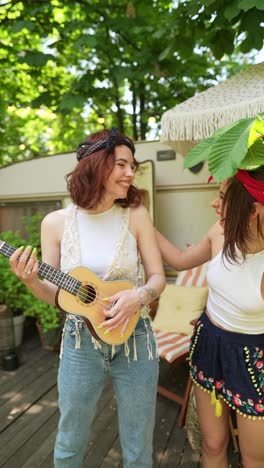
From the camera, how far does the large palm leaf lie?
41.3 inches

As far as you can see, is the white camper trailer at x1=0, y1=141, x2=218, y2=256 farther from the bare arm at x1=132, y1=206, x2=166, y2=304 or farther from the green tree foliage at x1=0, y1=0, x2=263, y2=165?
the bare arm at x1=132, y1=206, x2=166, y2=304

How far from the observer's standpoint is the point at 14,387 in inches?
138

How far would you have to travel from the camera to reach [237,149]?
1056 millimetres

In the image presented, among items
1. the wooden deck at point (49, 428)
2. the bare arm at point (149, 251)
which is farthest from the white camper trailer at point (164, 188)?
the bare arm at point (149, 251)

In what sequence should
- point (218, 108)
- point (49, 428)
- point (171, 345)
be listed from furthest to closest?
point (171, 345) → point (49, 428) → point (218, 108)

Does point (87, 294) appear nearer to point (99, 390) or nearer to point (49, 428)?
point (99, 390)

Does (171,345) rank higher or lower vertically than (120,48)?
lower

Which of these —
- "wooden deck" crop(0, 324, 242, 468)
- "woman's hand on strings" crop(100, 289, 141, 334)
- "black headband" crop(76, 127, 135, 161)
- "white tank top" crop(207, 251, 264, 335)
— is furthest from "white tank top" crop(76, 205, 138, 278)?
"wooden deck" crop(0, 324, 242, 468)

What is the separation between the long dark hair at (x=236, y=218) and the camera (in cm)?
139

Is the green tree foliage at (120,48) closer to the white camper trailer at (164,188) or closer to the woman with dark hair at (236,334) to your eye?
the white camper trailer at (164,188)

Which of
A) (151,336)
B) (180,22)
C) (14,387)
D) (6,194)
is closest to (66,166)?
(6,194)

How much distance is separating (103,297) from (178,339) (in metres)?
2.11

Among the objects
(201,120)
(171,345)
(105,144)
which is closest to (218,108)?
(201,120)

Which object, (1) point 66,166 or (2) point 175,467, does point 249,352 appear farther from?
(1) point 66,166
